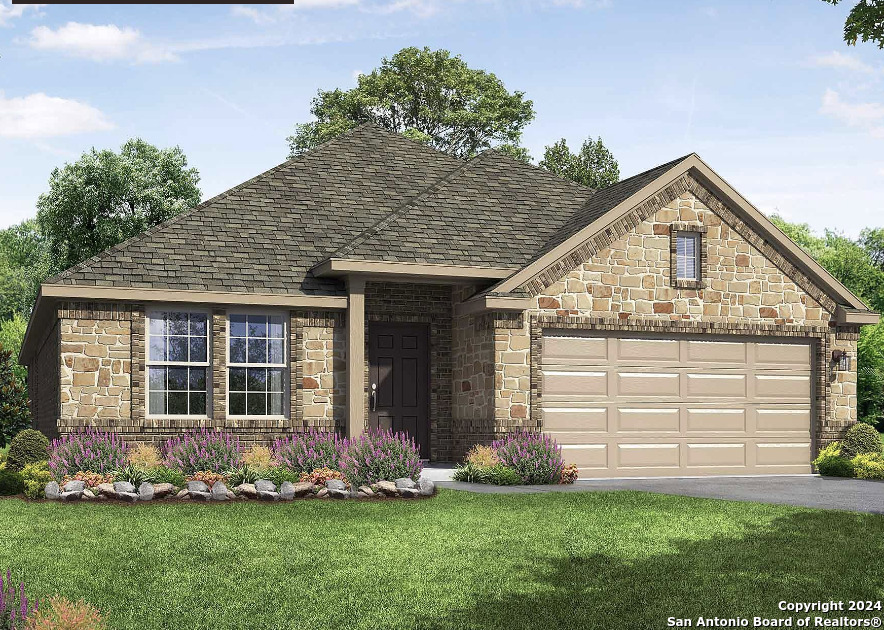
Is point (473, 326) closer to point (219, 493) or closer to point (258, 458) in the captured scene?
point (258, 458)

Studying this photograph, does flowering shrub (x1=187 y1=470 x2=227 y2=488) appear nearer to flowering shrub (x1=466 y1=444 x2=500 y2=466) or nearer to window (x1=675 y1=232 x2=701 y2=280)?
flowering shrub (x1=466 y1=444 x2=500 y2=466)

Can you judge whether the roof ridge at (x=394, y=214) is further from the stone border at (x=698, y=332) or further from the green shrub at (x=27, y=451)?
A: the green shrub at (x=27, y=451)

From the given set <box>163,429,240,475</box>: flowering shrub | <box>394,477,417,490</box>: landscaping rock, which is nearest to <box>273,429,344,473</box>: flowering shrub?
<box>163,429,240,475</box>: flowering shrub

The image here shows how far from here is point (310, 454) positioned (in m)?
16.3

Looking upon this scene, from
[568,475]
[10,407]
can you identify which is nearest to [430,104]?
[10,407]

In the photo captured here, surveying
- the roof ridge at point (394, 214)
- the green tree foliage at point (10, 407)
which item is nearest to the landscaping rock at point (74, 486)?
the roof ridge at point (394, 214)

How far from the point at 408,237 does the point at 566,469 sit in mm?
5253

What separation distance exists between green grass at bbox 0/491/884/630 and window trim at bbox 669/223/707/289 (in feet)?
21.8

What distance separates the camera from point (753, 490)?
16.0m

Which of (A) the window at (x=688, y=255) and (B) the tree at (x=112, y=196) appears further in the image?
(B) the tree at (x=112, y=196)

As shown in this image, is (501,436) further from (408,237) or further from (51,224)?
(51,224)

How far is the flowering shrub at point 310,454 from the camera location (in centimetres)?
1611

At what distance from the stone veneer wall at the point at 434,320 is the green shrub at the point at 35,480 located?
281 inches

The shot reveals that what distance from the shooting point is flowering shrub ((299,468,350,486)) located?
14906 mm
